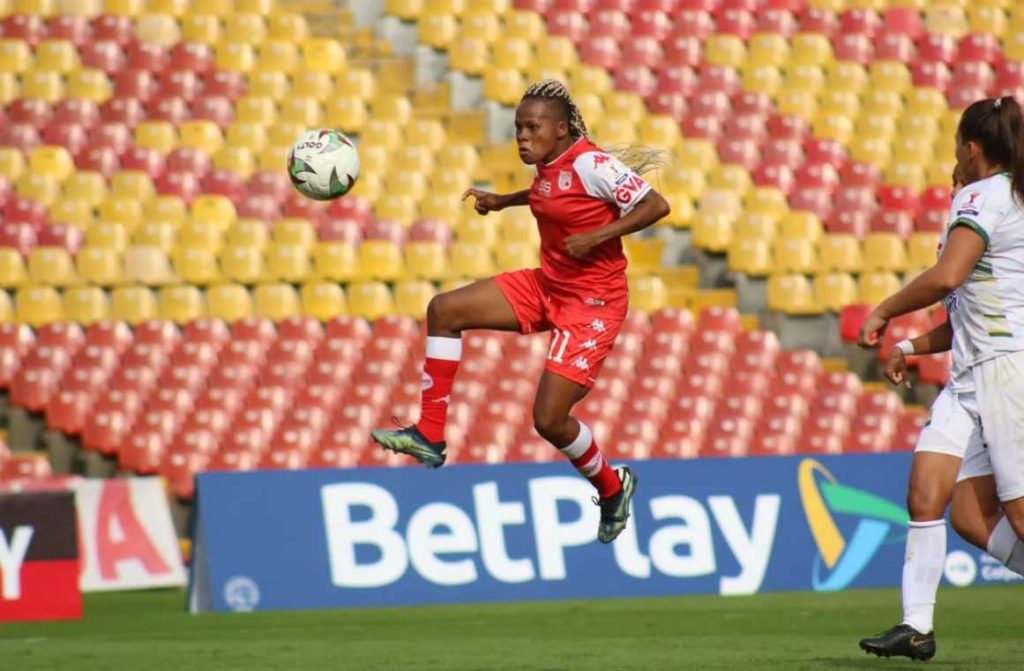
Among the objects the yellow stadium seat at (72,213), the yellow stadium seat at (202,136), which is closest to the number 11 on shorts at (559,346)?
the yellow stadium seat at (72,213)

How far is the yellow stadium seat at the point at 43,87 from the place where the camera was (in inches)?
692

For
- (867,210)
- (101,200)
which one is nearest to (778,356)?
(867,210)

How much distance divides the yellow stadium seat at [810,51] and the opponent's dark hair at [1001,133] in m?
12.7

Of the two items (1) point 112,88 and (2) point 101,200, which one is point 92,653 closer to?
(2) point 101,200

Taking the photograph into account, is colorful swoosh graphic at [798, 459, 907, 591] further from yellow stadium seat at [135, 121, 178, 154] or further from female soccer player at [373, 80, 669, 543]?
yellow stadium seat at [135, 121, 178, 154]

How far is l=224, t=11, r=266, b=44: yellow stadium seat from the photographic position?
18.2 meters

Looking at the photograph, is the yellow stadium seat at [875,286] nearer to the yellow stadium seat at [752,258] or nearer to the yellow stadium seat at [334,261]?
the yellow stadium seat at [752,258]

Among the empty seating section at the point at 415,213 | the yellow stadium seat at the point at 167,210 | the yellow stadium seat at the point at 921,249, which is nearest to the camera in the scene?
the empty seating section at the point at 415,213

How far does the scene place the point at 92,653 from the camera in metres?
8.81

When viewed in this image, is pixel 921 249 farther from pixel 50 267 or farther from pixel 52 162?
pixel 52 162

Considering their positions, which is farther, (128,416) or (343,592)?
(128,416)

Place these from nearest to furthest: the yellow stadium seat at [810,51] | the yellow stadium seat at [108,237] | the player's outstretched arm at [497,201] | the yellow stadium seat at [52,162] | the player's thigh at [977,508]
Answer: the player's thigh at [977,508]
the player's outstretched arm at [497,201]
the yellow stadium seat at [108,237]
the yellow stadium seat at [52,162]
the yellow stadium seat at [810,51]

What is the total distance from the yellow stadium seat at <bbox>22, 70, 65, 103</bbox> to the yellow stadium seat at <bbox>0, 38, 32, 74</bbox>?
32 cm

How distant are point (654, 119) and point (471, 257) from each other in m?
3.00
